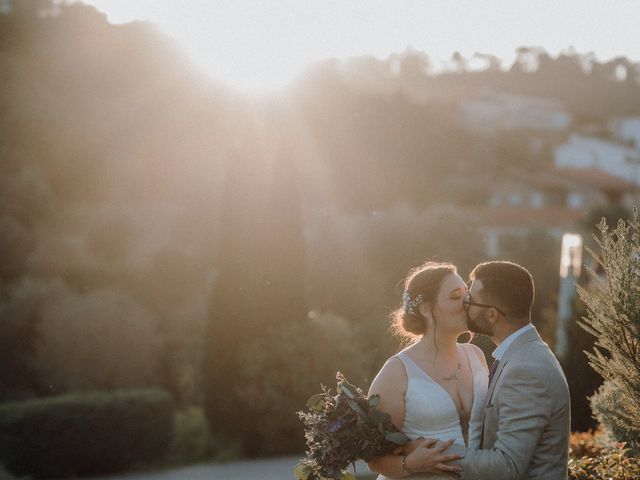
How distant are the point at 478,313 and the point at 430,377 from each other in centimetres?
58

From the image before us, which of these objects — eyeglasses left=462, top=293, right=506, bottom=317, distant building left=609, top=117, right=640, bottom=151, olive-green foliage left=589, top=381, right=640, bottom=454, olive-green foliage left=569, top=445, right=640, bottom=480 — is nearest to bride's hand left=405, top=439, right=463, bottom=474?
eyeglasses left=462, top=293, right=506, bottom=317

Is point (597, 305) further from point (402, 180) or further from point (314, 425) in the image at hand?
point (402, 180)

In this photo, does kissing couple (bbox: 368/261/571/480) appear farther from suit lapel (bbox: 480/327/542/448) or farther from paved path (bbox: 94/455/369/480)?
paved path (bbox: 94/455/369/480)

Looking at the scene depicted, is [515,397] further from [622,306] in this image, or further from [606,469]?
[606,469]

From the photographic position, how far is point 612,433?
25.7 feet

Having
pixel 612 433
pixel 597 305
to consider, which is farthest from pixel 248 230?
pixel 597 305

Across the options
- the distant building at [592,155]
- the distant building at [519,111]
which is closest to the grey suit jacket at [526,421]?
the distant building at [592,155]

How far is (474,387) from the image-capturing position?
16.8 feet

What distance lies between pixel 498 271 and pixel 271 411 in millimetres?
11717

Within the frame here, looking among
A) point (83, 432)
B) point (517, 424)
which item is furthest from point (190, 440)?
point (517, 424)

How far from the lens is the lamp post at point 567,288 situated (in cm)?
1568

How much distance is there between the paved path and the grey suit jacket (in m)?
8.98

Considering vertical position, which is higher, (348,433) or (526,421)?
(526,421)

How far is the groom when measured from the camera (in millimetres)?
4176
